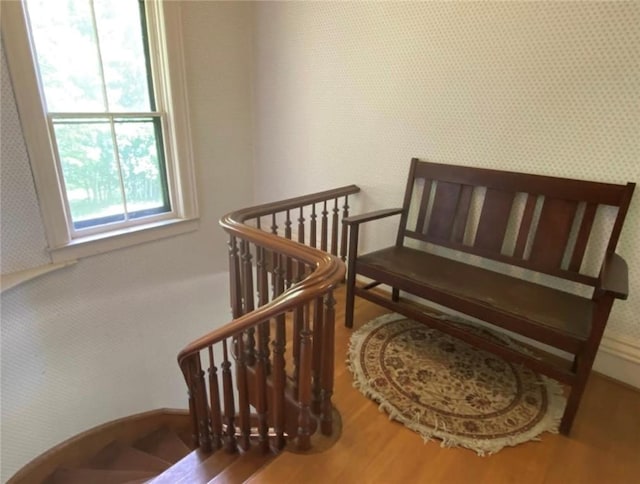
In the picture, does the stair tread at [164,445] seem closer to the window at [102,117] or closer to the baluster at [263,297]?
the window at [102,117]

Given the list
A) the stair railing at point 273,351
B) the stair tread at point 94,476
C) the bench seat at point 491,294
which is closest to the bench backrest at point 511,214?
the bench seat at point 491,294

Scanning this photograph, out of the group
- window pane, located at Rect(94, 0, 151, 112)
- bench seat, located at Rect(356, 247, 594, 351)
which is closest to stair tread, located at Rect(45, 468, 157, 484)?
bench seat, located at Rect(356, 247, 594, 351)

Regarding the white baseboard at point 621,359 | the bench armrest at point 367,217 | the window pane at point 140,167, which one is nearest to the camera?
the white baseboard at point 621,359

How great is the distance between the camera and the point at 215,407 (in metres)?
1.61

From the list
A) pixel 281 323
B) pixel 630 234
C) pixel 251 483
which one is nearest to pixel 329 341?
pixel 281 323

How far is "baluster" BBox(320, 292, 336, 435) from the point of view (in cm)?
131

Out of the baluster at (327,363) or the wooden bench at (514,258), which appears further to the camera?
the wooden bench at (514,258)

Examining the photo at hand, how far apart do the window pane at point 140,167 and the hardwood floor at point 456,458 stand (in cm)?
223

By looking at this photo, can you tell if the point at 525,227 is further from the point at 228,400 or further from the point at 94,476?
the point at 94,476

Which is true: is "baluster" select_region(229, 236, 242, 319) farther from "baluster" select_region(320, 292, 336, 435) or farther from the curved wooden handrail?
"baluster" select_region(320, 292, 336, 435)

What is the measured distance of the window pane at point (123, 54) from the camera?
2459 mm

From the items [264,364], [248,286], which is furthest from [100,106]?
[264,364]

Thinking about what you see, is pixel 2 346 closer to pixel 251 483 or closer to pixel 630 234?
pixel 251 483

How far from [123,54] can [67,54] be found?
36 centimetres
